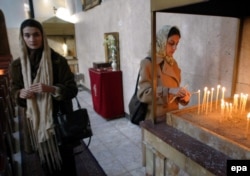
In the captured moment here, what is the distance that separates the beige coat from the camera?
1.39 metres

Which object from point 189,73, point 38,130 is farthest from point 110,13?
point 38,130

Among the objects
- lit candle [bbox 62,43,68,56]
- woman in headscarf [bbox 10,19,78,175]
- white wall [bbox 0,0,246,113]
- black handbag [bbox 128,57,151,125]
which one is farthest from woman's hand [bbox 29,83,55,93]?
lit candle [bbox 62,43,68,56]

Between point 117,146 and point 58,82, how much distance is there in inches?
55.3

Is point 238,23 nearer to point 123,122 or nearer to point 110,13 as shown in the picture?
point 123,122

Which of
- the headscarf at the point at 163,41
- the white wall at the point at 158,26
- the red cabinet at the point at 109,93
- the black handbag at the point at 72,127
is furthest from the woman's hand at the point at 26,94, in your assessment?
the red cabinet at the point at 109,93

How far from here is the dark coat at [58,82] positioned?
148 centimetres

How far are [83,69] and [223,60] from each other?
15.4ft

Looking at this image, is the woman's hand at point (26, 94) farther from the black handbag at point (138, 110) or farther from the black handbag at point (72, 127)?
the black handbag at point (138, 110)

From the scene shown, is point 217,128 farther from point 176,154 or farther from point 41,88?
point 41,88

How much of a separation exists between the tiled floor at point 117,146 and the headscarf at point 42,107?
2.65 ft

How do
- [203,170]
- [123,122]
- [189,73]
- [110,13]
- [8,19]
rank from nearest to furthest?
[203,170], [189,73], [123,122], [110,13], [8,19]

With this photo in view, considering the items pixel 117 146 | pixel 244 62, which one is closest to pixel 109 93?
pixel 117 146

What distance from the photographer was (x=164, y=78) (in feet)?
4.80

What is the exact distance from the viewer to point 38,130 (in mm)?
1505
